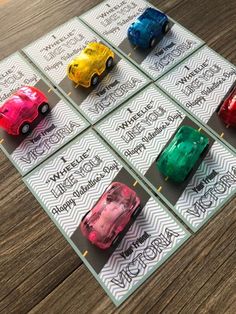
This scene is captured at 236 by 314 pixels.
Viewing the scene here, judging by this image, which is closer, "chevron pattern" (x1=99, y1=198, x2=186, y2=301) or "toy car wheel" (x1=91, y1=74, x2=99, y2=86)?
"chevron pattern" (x1=99, y1=198, x2=186, y2=301)

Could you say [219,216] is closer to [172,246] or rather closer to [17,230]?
[172,246]

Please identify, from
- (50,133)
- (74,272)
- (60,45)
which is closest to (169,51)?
(60,45)

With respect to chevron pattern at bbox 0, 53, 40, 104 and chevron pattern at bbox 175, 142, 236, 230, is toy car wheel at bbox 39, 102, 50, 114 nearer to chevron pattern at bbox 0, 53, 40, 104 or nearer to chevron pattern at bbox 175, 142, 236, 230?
chevron pattern at bbox 0, 53, 40, 104

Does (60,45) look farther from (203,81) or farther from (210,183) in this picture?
(210,183)

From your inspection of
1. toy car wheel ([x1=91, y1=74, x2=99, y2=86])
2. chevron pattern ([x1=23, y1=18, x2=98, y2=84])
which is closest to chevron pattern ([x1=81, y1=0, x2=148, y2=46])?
chevron pattern ([x1=23, y1=18, x2=98, y2=84])

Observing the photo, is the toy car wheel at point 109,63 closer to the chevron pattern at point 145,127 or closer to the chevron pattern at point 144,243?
the chevron pattern at point 145,127

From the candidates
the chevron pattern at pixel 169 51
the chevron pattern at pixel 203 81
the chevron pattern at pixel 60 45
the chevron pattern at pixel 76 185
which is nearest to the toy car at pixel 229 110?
the chevron pattern at pixel 203 81

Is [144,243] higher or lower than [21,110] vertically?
lower
